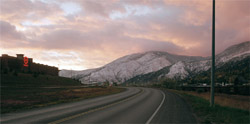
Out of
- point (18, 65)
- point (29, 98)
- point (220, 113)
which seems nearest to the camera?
point (220, 113)

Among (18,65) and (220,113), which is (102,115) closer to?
(220,113)

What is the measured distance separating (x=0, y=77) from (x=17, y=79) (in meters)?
4.91

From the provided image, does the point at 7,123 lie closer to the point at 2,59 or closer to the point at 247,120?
the point at 247,120

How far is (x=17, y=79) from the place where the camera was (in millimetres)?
49906

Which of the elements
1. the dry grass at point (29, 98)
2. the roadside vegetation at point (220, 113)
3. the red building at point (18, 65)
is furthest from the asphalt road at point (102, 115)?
the red building at point (18, 65)

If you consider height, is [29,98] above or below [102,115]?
below

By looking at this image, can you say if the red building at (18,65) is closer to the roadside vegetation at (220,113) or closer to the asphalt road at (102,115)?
the asphalt road at (102,115)

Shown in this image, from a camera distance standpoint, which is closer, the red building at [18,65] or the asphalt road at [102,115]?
the asphalt road at [102,115]

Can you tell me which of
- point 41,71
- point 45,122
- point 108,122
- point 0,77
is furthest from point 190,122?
point 41,71

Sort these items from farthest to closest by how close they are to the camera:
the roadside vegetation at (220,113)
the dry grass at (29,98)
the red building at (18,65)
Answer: the red building at (18,65) → the dry grass at (29,98) → the roadside vegetation at (220,113)

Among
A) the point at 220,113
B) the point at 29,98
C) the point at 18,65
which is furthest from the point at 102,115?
the point at 18,65

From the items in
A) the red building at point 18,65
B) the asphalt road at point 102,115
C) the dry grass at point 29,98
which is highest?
the red building at point 18,65

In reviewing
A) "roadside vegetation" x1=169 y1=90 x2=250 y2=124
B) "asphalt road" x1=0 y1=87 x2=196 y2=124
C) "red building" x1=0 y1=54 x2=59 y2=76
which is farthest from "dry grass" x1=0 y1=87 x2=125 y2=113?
"red building" x1=0 y1=54 x2=59 y2=76

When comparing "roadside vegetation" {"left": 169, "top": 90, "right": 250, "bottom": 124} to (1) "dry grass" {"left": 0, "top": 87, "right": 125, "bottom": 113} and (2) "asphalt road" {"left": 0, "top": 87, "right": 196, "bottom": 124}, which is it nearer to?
(2) "asphalt road" {"left": 0, "top": 87, "right": 196, "bottom": 124}
